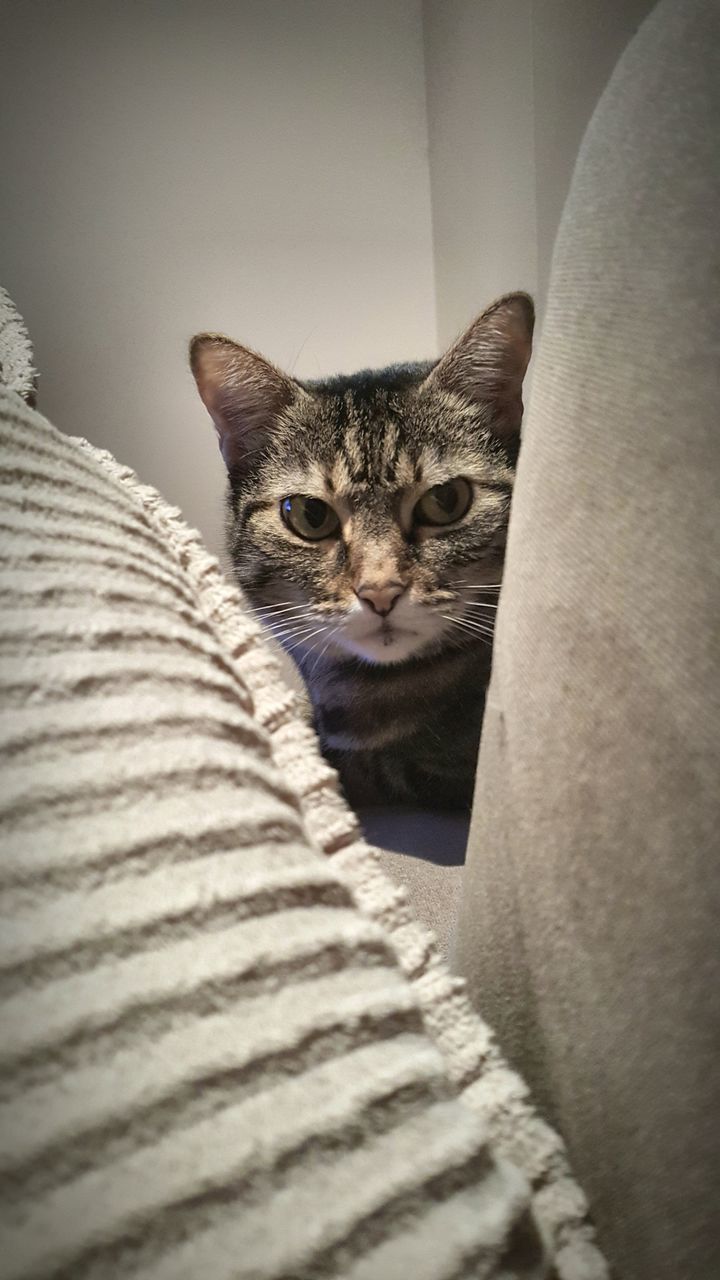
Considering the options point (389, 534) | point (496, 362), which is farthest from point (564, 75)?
point (389, 534)

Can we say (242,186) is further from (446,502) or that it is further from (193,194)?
(446,502)

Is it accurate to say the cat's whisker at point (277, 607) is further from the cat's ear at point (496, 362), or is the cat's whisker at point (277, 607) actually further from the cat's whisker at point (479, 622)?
the cat's ear at point (496, 362)

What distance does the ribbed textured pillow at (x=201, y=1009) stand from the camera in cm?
18

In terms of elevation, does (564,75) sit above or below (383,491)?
above

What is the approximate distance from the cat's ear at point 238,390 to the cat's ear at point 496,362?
197 mm

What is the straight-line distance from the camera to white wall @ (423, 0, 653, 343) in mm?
863

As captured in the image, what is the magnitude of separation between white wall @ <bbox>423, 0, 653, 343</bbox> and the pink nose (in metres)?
0.52

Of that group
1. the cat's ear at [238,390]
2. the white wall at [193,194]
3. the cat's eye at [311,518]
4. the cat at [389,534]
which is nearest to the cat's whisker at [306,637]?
the cat at [389,534]

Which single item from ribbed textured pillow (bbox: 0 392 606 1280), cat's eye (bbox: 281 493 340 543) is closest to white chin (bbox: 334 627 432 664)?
cat's eye (bbox: 281 493 340 543)

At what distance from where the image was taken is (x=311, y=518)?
0.86m

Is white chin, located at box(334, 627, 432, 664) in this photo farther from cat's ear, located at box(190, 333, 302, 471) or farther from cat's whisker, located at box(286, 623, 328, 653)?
cat's ear, located at box(190, 333, 302, 471)

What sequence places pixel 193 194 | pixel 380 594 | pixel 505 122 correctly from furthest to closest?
pixel 193 194, pixel 505 122, pixel 380 594

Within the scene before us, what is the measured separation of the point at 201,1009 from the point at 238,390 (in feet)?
2.63

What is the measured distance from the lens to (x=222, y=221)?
1.15m
